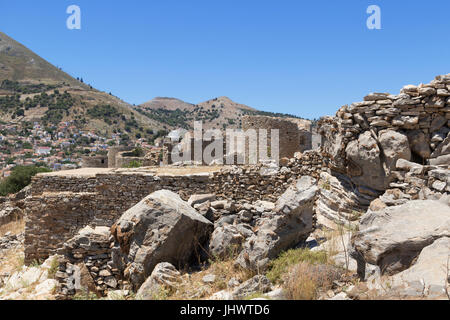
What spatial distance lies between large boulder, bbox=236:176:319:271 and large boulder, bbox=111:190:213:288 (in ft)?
3.88

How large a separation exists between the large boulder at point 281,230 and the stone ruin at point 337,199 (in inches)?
0.7

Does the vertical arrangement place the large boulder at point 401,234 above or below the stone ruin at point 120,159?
below

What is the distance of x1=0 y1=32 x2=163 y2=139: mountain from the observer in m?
74.4

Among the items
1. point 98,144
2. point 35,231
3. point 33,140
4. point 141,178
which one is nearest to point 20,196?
point 35,231

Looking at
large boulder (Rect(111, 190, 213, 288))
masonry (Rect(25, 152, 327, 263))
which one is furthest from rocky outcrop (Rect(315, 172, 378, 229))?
masonry (Rect(25, 152, 327, 263))

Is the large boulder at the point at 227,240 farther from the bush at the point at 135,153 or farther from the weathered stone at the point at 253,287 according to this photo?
the bush at the point at 135,153

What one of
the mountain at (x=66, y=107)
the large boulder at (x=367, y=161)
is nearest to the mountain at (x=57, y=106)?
the mountain at (x=66, y=107)

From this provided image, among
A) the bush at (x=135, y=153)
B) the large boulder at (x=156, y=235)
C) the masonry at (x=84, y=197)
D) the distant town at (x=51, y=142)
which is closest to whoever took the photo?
the large boulder at (x=156, y=235)

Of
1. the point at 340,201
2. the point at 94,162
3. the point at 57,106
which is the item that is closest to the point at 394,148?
the point at 340,201

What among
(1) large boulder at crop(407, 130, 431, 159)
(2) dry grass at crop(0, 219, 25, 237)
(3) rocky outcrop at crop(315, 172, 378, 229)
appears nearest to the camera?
(1) large boulder at crop(407, 130, 431, 159)

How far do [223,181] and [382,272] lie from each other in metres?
6.25

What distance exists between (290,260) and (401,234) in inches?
69.9

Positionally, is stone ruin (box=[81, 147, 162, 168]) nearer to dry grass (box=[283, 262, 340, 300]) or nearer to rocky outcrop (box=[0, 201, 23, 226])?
rocky outcrop (box=[0, 201, 23, 226])

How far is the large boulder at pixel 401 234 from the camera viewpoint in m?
3.74
